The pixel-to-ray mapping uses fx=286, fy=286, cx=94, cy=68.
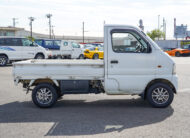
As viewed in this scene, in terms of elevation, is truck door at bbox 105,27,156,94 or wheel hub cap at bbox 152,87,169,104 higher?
truck door at bbox 105,27,156,94

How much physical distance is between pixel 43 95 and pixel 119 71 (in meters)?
2.03

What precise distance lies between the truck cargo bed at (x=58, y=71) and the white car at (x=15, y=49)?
42.0 feet

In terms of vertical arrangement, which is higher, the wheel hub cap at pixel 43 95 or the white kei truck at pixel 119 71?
the white kei truck at pixel 119 71

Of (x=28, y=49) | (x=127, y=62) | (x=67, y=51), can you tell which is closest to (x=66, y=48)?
(x=67, y=51)

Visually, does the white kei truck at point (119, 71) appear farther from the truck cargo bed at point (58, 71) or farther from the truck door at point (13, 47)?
the truck door at point (13, 47)

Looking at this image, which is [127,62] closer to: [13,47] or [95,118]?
[95,118]

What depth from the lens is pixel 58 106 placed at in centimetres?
758

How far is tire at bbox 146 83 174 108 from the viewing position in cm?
716

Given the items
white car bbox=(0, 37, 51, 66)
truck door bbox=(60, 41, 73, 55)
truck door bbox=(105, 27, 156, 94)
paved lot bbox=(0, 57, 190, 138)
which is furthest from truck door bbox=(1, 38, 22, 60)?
truck door bbox=(105, 27, 156, 94)

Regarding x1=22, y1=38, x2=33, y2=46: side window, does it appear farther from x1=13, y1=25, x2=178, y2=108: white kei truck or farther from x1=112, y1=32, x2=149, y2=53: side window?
x1=112, y1=32, x2=149, y2=53: side window

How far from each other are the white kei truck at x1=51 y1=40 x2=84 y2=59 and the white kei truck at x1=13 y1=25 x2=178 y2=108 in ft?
54.1

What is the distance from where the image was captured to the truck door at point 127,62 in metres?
7.04

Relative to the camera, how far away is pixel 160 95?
7199 millimetres

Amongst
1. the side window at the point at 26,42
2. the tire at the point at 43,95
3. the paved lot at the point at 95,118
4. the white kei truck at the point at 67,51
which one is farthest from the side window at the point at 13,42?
the tire at the point at 43,95
